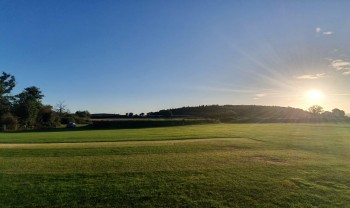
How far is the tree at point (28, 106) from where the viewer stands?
7206 centimetres

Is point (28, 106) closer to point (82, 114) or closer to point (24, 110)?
point (24, 110)

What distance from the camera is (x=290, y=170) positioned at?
465 inches

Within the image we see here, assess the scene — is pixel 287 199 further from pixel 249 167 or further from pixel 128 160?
pixel 128 160

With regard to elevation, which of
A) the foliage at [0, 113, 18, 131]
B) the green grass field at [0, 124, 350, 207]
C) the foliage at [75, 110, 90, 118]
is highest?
the foliage at [75, 110, 90, 118]

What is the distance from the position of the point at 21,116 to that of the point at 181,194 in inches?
2908

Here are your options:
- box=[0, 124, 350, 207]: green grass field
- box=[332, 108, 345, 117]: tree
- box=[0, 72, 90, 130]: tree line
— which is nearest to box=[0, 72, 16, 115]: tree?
box=[0, 72, 90, 130]: tree line

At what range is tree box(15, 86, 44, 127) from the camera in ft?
236

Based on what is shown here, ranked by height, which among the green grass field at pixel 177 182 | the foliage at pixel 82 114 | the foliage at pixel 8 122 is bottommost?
the green grass field at pixel 177 182

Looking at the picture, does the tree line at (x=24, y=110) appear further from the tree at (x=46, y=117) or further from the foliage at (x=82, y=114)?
the foliage at (x=82, y=114)

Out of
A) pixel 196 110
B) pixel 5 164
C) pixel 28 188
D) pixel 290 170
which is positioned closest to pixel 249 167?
pixel 290 170

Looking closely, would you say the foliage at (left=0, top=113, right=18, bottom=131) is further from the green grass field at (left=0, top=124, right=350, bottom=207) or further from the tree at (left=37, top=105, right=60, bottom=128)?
the green grass field at (left=0, top=124, right=350, bottom=207)

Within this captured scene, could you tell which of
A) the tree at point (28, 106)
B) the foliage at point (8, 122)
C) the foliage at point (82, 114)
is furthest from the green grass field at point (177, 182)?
the foliage at point (82, 114)

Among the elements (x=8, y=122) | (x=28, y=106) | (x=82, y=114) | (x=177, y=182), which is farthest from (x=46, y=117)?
(x=177, y=182)

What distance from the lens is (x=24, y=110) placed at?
72000 mm
